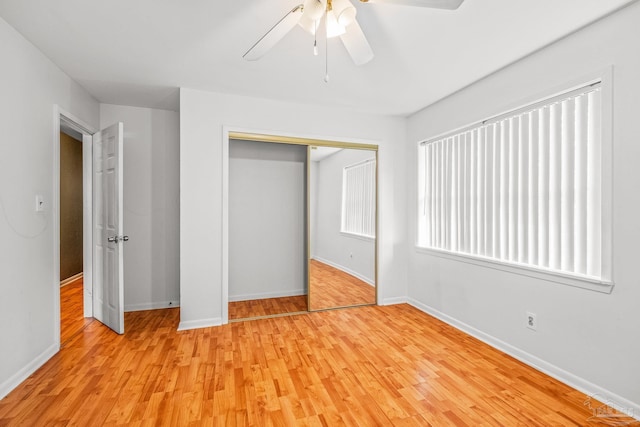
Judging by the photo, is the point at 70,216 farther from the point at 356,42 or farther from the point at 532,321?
the point at 532,321

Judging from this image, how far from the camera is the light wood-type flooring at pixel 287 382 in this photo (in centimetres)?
184

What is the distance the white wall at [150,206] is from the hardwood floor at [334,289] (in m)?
1.79

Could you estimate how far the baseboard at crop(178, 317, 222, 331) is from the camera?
3.16m

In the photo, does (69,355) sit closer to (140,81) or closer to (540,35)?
(140,81)

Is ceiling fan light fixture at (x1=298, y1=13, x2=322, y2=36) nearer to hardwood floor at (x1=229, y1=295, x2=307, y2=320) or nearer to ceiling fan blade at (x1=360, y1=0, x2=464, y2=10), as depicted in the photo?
ceiling fan blade at (x1=360, y1=0, x2=464, y2=10)

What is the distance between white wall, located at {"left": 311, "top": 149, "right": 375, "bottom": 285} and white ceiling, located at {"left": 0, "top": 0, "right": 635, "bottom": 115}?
0.87 meters

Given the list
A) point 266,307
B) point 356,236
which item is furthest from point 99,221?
point 356,236

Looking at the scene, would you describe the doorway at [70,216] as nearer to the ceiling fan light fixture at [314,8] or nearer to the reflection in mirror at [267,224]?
the reflection in mirror at [267,224]

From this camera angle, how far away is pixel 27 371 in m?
2.24

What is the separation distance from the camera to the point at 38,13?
6.40 feet

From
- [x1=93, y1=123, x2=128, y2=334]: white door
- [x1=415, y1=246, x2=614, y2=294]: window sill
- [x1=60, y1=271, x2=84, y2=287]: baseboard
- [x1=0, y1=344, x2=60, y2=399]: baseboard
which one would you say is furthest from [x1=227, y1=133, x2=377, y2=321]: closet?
[x1=60, y1=271, x2=84, y2=287]: baseboard

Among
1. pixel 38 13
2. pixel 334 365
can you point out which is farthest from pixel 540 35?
pixel 38 13

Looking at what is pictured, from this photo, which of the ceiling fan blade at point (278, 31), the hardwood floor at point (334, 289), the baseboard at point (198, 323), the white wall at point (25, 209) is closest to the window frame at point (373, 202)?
the hardwood floor at point (334, 289)

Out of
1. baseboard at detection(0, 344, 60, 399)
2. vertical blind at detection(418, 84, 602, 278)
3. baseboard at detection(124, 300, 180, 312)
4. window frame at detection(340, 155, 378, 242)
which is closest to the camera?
baseboard at detection(0, 344, 60, 399)
